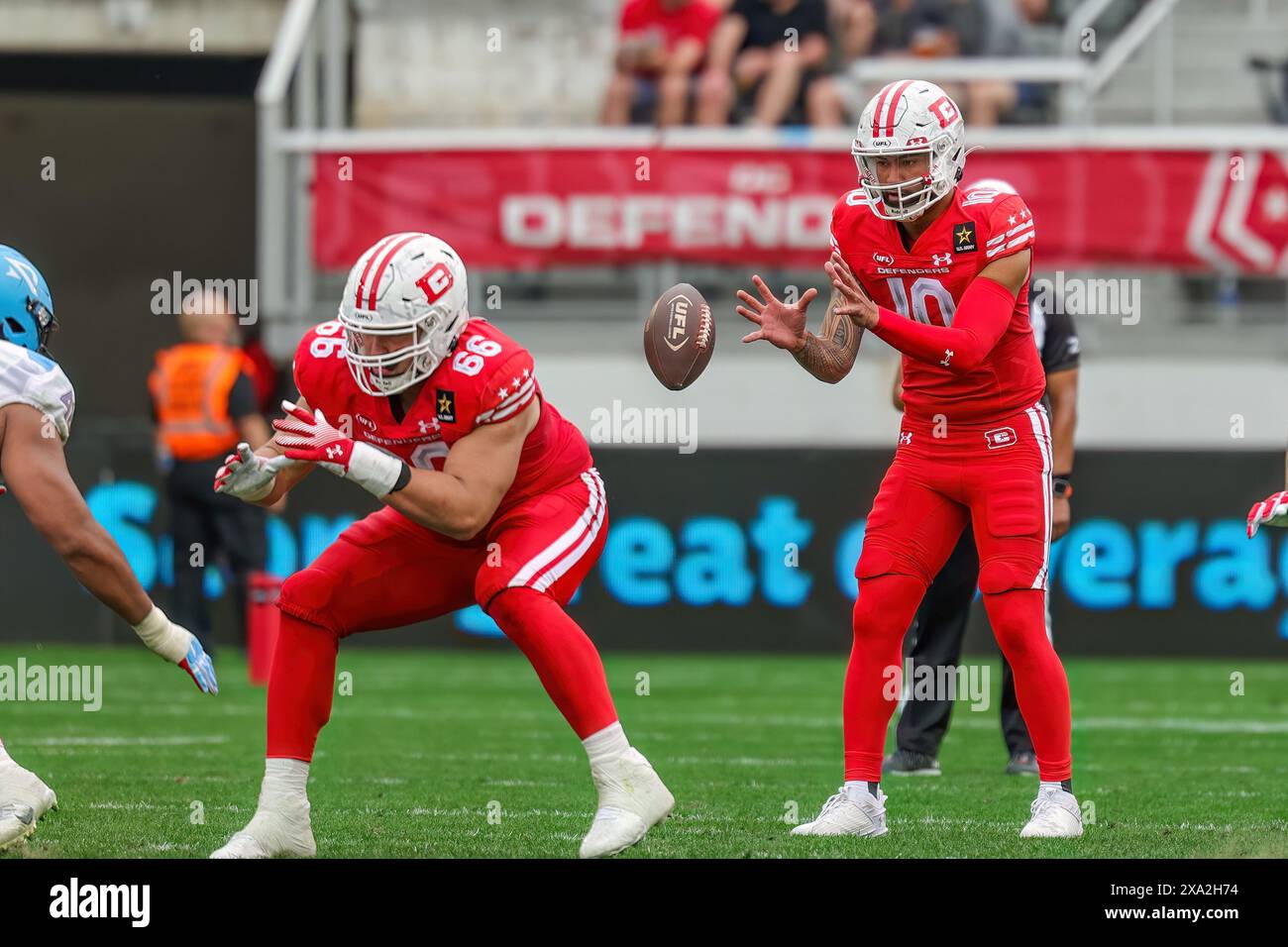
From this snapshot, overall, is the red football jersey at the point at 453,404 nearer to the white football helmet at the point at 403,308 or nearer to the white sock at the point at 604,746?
the white football helmet at the point at 403,308

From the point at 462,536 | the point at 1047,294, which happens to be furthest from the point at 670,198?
the point at 462,536

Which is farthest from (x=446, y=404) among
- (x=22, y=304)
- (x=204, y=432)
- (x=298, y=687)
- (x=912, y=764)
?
(x=204, y=432)

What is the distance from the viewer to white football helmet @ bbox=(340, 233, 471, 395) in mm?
5277

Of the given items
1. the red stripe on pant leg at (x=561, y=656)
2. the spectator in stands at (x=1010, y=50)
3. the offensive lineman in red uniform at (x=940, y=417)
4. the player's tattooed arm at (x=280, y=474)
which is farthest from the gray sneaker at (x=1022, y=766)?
the spectator in stands at (x=1010, y=50)

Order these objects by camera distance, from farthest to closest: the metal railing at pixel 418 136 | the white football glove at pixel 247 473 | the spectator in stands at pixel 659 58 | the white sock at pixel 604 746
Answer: the spectator in stands at pixel 659 58 < the metal railing at pixel 418 136 < the white sock at pixel 604 746 < the white football glove at pixel 247 473

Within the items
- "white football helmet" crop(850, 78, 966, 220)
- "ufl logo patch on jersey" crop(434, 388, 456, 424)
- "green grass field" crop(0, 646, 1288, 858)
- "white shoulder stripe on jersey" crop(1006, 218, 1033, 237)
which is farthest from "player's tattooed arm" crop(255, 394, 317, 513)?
"white shoulder stripe on jersey" crop(1006, 218, 1033, 237)

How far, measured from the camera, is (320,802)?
6641mm

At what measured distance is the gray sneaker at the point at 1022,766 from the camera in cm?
764

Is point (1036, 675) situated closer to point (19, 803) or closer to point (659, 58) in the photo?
point (19, 803)

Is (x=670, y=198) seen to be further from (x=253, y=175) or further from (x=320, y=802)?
(x=320, y=802)

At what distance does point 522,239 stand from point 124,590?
29.8 feet

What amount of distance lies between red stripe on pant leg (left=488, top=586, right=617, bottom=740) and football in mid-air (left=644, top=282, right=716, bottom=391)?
3.00 feet

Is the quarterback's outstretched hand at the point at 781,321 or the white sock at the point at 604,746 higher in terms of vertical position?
the quarterback's outstretched hand at the point at 781,321

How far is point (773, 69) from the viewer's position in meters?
14.5
